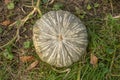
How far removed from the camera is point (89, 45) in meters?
3.70

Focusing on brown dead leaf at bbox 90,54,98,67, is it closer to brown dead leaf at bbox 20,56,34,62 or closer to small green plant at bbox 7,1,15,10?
brown dead leaf at bbox 20,56,34,62

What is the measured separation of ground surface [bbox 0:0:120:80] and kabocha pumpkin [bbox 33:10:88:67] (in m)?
0.19

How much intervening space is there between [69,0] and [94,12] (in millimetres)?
330

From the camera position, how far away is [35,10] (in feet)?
→ 12.5

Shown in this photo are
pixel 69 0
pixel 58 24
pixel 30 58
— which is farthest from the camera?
pixel 69 0

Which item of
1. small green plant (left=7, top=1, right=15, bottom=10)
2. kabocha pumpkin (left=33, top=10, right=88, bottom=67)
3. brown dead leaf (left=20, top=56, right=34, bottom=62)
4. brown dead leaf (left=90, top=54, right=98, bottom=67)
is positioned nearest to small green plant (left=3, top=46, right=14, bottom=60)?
brown dead leaf (left=20, top=56, right=34, bottom=62)

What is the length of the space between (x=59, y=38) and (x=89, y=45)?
52cm

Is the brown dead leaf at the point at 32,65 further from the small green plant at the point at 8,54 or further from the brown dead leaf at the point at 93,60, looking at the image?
the brown dead leaf at the point at 93,60

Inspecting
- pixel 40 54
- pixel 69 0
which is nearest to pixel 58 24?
pixel 40 54

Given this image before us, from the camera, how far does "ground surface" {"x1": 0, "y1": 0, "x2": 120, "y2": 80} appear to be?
3.62 m

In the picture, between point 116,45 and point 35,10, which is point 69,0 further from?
point 116,45

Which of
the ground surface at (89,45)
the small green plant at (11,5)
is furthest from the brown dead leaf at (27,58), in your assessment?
the small green plant at (11,5)

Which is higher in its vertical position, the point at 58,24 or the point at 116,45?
the point at 58,24

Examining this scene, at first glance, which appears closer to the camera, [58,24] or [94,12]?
[58,24]
